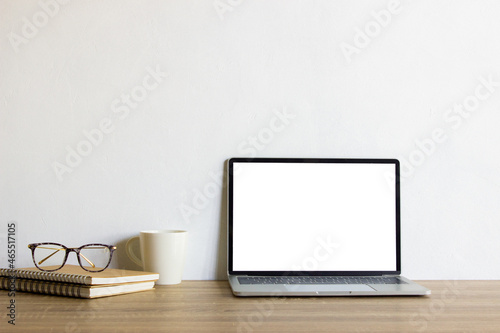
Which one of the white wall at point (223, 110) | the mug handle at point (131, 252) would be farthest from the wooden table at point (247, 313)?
the white wall at point (223, 110)

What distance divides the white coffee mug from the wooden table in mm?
54

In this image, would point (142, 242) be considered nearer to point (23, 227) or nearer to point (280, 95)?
point (23, 227)

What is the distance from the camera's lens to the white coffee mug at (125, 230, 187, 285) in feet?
3.71

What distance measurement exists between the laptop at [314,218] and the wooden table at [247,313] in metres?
0.15

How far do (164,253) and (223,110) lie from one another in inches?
15.0

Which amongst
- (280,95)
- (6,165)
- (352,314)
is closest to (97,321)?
(352,314)

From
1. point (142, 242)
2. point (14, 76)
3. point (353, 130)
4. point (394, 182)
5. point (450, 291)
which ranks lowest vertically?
point (450, 291)

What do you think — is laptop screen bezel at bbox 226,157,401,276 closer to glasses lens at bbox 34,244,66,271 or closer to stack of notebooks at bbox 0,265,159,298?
stack of notebooks at bbox 0,265,159,298

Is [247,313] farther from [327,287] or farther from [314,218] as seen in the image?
[314,218]

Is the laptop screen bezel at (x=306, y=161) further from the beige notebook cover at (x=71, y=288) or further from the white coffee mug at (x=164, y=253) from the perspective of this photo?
the beige notebook cover at (x=71, y=288)

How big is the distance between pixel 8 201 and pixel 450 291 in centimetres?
107

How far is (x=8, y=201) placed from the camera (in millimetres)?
1212

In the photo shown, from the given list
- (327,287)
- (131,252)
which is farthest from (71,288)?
(327,287)

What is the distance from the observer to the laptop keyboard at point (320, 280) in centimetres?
112
